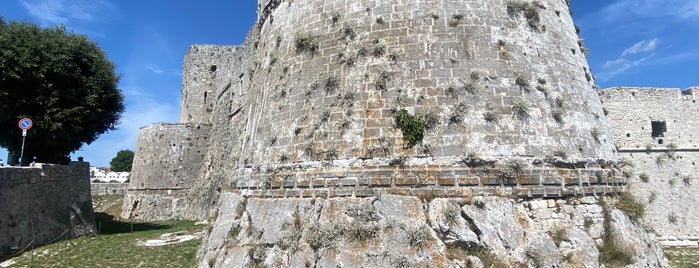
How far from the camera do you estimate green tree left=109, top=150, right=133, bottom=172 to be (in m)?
84.5

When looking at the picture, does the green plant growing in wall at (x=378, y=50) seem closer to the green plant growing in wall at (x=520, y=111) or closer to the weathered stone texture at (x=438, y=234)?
the green plant growing in wall at (x=520, y=111)

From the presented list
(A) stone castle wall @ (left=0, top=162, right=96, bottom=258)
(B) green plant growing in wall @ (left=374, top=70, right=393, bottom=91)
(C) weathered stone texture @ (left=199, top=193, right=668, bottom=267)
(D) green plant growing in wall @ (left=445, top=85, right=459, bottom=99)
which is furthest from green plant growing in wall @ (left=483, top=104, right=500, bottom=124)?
(A) stone castle wall @ (left=0, top=162, right=96, bottom=258)

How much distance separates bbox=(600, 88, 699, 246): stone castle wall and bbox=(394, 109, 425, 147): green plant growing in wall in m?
20.0

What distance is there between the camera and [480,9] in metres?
9.48

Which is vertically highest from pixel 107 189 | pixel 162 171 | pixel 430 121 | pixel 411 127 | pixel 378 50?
pixel 378 50

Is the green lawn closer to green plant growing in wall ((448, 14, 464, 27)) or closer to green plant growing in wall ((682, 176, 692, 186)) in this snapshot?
green plant growing in wall ((682, 176, 692, 186))

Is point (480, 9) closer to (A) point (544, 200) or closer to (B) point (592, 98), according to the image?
(B) point (592, 98)

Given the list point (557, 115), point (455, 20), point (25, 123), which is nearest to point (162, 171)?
point (25, 123)

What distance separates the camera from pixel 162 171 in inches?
1130

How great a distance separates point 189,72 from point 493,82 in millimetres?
29102

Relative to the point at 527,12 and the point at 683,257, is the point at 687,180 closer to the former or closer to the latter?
the point at 683,257

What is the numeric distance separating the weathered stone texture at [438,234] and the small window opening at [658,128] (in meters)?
19.1

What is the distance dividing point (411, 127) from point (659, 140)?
22252 millimetres

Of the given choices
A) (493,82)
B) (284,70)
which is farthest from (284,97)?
(493,82)
